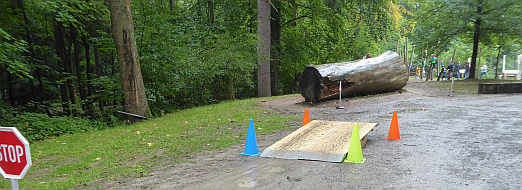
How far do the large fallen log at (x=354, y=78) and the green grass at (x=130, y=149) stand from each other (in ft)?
8.71

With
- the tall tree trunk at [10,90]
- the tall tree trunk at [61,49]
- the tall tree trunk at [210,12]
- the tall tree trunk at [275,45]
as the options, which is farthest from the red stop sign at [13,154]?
the tall tree trunk at [275,45]

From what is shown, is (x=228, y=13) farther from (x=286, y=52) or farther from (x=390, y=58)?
(x=390, y=58)

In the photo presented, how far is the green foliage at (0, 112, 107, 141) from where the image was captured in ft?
30.5

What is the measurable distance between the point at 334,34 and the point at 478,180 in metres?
15.9

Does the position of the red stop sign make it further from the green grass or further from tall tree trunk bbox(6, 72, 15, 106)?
tall tree trunk bbox(6, 72, 15, 106)

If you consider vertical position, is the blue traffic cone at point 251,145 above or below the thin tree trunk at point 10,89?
below

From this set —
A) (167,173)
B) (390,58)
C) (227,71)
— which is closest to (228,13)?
(227,71)

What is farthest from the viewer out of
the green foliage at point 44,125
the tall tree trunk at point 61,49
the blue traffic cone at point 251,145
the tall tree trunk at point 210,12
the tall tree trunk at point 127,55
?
the tall tree trunk at point 210,12

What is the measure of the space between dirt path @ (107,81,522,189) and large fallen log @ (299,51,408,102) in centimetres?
414

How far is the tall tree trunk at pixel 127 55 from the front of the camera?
9758 millimetres

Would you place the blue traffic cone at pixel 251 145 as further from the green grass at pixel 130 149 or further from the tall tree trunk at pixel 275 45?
the tall tree trunk at pixel 275 45

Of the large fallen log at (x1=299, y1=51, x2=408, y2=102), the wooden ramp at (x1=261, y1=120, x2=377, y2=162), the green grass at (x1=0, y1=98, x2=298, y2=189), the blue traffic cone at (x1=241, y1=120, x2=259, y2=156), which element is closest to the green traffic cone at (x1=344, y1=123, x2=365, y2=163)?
the wooden ramp at (x1=261, y1=120, x2=377, y2=162)

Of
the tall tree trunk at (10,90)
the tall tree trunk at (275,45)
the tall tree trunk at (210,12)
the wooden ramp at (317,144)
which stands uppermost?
the tall tree trunk at (210,12)

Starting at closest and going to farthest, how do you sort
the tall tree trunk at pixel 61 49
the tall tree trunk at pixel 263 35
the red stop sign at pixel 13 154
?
the red stop sign at pixel 13 154, the tall tree trunk at pixel 61 49, the tall tree trunk at pixel 263 35
